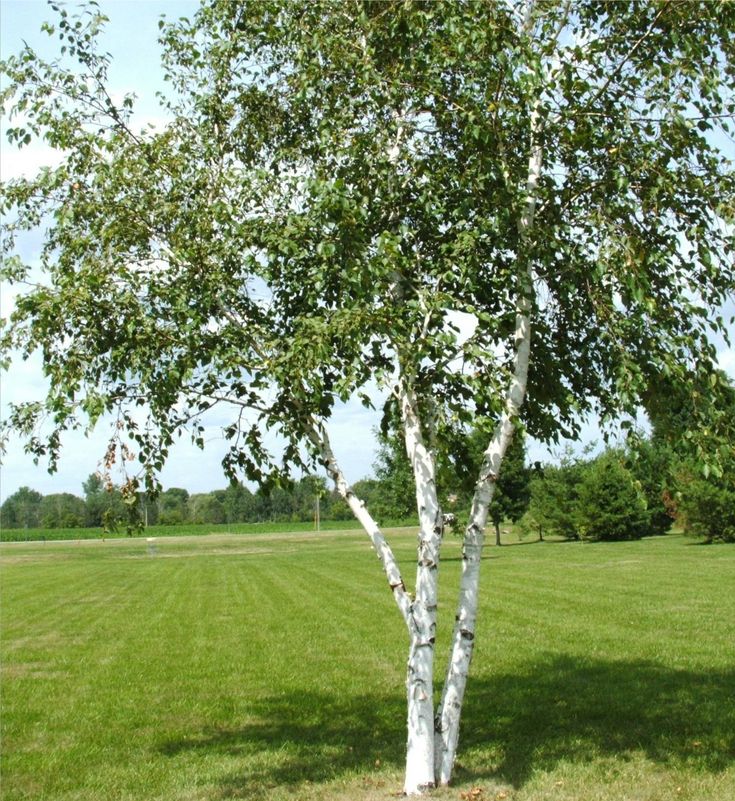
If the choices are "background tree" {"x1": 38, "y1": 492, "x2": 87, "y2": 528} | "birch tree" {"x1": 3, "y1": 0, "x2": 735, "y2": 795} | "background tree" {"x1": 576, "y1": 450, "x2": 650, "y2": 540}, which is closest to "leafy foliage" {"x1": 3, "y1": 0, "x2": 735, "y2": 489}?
"birch tree" {"x1": 3, "y1": 0, "x2": 735, "y2": 795}

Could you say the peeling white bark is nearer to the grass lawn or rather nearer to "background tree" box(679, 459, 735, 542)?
the grass lawn

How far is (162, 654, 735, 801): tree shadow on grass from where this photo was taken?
27.9 feet

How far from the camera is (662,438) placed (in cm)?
802

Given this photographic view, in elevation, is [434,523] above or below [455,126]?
below

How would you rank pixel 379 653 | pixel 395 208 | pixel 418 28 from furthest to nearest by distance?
pixel 379 653, pixel 395 208, pixel 418 28

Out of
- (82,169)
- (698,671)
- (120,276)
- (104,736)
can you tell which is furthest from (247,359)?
(698,671)

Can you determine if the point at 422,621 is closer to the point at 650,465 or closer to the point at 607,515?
the point at 650,465

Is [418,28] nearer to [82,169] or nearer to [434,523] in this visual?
[82,169]

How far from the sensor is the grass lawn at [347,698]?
8180mm

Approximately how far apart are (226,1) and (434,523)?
544cm

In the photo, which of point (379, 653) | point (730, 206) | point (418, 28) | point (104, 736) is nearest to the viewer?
point (730, 206)

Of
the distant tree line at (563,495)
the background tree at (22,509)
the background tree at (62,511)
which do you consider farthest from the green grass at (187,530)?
the background tree at (22,509)

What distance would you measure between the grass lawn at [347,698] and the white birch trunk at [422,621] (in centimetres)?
35

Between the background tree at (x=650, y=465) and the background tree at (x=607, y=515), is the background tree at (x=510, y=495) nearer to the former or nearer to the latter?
the background tree at (x=607, y=515)
